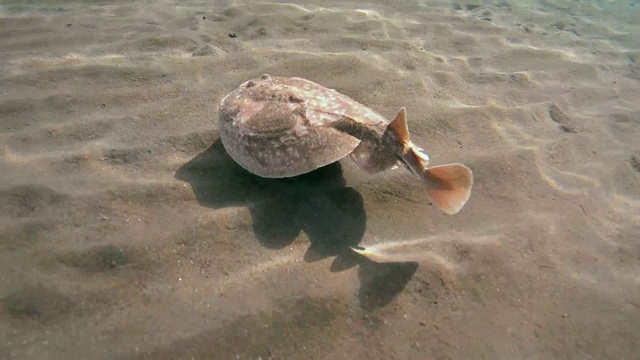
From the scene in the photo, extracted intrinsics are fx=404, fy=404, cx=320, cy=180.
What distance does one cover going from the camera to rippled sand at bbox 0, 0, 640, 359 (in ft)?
7.89

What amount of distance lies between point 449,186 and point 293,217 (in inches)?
45.1

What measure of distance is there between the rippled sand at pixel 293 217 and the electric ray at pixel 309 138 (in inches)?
12.5

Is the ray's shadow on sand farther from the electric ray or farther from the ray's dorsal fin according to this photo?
the ray's dorsal fin

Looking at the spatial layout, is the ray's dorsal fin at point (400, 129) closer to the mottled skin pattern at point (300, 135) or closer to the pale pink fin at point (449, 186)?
the mottled skin pattern at point (300, 135)

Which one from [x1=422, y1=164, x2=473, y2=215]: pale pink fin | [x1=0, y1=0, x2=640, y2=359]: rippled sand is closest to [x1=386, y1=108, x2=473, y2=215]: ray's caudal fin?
[x1=422, y1=164, x2=473, y2=215]: pale pink fin

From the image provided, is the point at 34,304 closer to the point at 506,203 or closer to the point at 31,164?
the point at 31,164

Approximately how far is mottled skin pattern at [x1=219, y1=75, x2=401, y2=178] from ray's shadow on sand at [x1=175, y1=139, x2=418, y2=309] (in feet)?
0.82

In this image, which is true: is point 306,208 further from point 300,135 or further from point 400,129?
point 400,129

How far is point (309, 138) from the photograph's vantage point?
2.97 meters

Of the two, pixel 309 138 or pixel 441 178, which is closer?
pixel 441 178

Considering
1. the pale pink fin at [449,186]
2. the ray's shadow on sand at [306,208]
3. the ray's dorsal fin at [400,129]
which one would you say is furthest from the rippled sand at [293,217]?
the ray's dorsal fin at [400,129]

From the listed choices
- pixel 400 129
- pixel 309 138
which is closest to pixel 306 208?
pixel 309 138

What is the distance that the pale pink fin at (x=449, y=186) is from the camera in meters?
2.61

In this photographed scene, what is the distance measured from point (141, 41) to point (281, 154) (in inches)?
128
